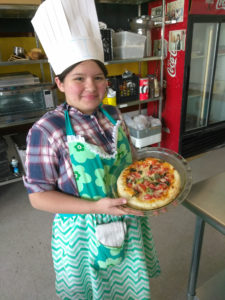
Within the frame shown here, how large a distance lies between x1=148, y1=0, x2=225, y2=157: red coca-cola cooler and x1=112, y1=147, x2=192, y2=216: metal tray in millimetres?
1484

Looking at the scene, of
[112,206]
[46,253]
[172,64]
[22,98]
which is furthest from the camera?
[172,64]

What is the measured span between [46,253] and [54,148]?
47.7 inches

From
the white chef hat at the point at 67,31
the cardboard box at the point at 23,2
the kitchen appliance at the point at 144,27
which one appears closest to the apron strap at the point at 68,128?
the white chef hat at the point at 67,31

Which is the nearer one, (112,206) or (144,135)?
(112,206)

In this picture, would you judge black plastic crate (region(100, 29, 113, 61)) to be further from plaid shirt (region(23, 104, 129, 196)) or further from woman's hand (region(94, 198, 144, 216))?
woman's hand (region(94, 198, 144, 216))

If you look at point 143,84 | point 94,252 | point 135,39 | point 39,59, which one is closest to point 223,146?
point 143,84

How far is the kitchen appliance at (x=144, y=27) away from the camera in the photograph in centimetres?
Answer: 222

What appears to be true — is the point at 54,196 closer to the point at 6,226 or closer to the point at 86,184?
the point at 86,184

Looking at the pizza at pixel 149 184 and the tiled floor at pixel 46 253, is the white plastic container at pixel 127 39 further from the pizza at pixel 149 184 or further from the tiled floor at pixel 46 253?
the tiled floor at pixel 46 253

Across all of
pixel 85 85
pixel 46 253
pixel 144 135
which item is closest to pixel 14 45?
pixel 144 135

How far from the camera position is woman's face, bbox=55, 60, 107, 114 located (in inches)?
29.5

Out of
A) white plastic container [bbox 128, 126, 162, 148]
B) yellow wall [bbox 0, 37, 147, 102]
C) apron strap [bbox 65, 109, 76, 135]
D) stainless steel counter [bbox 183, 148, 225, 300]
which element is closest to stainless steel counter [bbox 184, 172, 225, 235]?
stainless steel counter [bbox 183, 148, 225, 300]

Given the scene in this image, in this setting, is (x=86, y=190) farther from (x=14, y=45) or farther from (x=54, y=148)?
(x=14, y=45)

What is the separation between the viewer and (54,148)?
30.0 inches
